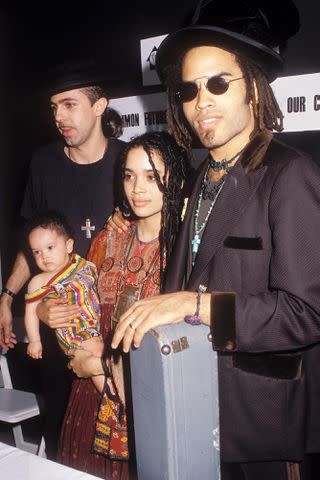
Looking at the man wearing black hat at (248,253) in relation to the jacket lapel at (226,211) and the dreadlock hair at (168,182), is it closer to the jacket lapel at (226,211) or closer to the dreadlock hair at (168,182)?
the jacket lapel at (226,211)

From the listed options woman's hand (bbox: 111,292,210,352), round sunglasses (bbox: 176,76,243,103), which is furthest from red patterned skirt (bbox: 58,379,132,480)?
round sunglasses (bbox: 176,76,243,103)

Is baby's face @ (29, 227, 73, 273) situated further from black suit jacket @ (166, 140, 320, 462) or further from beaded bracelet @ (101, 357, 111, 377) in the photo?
black suit jacket @ (166, 140, 320, 462)

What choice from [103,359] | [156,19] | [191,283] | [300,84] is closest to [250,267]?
[191,283]

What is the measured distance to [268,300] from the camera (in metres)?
1.48

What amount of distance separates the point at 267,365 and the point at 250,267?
12.6 inches

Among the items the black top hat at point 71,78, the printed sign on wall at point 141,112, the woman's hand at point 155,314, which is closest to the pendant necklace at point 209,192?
the woman's hand at point 155,314

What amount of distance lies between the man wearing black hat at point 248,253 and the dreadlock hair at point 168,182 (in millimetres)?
203

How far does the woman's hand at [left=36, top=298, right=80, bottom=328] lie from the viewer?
247cm

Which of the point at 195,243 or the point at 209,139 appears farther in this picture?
the point at 195,243

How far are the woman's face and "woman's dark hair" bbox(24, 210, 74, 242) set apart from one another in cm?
65

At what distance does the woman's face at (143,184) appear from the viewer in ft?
7.30

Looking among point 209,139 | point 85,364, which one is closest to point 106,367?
point 85,364

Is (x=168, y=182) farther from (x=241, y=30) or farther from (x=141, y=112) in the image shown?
(x=141, y=112)

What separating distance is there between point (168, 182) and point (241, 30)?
70 centimetres
